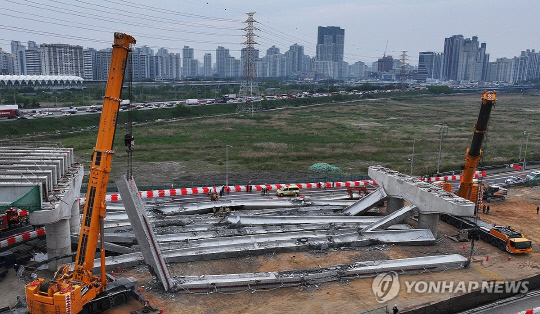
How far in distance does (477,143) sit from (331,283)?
61.3 feet

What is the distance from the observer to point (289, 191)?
45.2 metres

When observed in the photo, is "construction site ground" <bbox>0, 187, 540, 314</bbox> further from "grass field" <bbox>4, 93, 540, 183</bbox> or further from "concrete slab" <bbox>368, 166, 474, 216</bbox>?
"grass field" <bbox>4, 93, 540, 183</bbox>

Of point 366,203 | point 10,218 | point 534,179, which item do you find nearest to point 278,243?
point 366,203

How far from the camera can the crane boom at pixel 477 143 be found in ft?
111

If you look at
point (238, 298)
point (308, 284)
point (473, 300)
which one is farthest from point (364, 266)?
point (238, 298)

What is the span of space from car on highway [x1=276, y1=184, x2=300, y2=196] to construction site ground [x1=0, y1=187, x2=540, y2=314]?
15079 mm

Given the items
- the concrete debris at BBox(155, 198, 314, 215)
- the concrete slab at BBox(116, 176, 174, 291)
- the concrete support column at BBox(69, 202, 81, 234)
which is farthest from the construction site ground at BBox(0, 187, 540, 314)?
the concrete debris at BBox(155, 198, 314, 215)

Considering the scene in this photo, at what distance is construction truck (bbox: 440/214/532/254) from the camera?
100ft

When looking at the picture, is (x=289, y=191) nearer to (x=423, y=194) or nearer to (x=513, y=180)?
(x=423, y=194)

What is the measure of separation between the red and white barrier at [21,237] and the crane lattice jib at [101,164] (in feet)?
→ 42.9

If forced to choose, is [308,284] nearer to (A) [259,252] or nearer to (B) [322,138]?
(A) [259,252]

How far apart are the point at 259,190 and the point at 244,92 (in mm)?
96072

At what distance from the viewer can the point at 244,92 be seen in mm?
140000

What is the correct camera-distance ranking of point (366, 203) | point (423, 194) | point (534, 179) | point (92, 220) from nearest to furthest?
point (92, 220) → point (423, 194) → point (366, 203) → point (534, 179)
